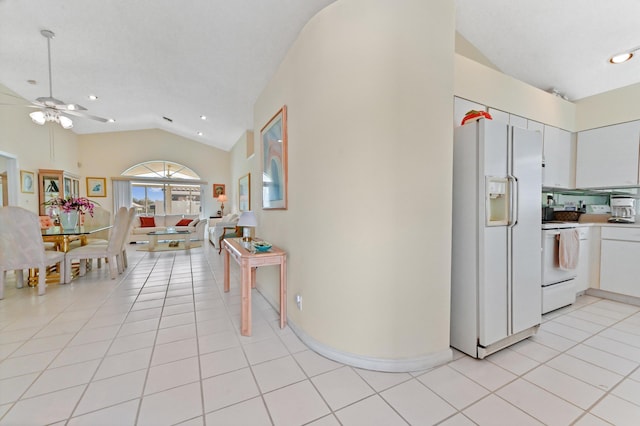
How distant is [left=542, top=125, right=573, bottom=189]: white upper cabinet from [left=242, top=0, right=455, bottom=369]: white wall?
89.9 inches

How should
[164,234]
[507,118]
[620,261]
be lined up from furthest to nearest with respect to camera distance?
[164,234]
[620,261]
[507,118]

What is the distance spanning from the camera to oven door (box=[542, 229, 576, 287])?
2.59 metres

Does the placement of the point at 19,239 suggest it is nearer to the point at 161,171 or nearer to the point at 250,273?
the point at 250,273

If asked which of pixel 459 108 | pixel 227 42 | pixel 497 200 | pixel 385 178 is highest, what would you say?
pixel 227 42

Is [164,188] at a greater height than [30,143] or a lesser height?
lesser

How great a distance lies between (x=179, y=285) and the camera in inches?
145

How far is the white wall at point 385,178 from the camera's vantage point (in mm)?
1691

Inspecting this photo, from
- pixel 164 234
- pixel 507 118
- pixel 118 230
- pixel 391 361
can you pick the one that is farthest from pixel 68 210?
pixel 507 118

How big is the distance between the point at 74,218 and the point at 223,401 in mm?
4134

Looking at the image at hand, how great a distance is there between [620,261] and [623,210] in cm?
66

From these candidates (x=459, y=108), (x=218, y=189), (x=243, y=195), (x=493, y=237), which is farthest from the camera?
(x=218, y=189)

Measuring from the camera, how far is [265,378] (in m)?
1.67

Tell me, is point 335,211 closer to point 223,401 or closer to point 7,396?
point 223,401

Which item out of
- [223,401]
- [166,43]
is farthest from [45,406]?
[166,43]
